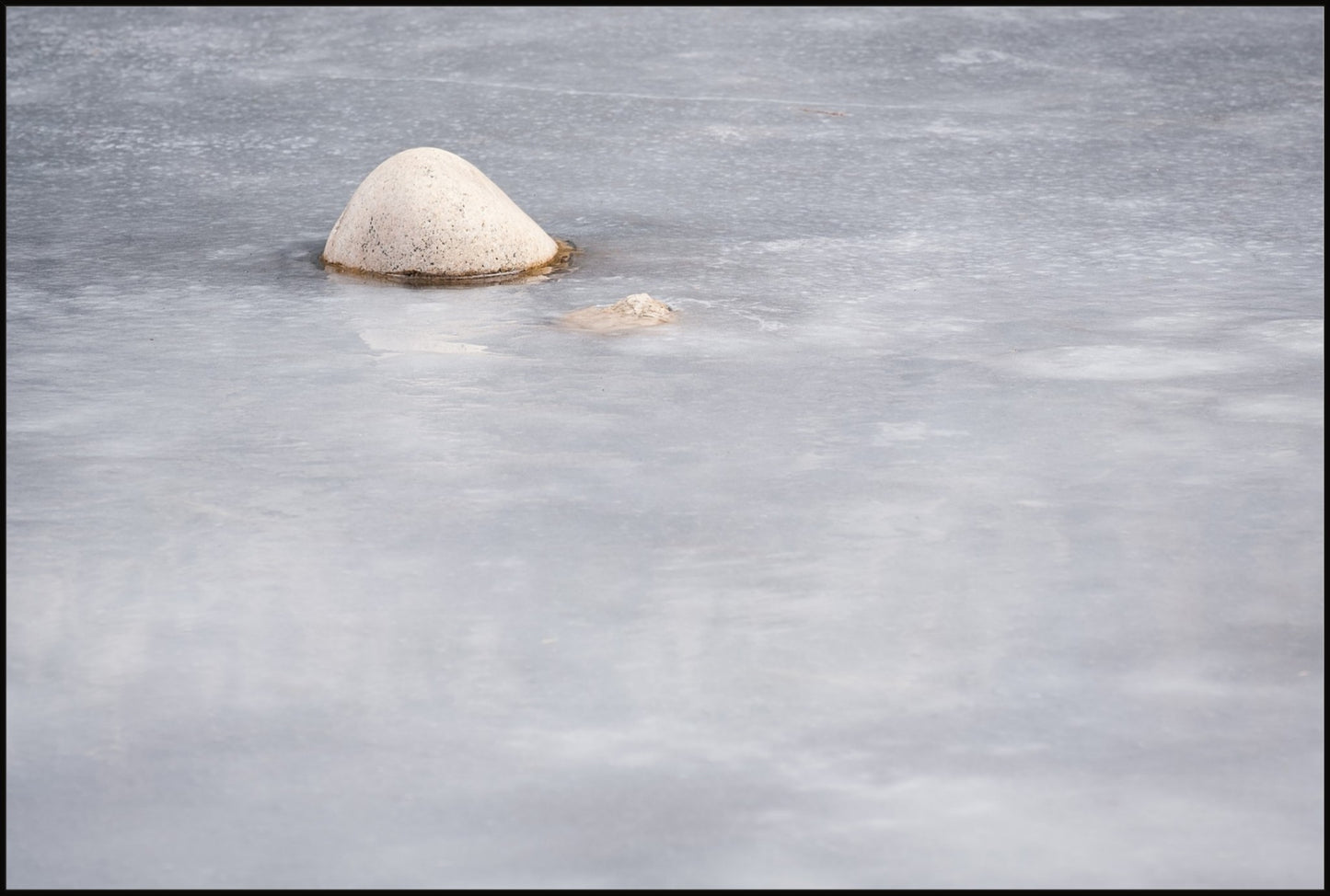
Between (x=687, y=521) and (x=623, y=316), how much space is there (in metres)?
1.72

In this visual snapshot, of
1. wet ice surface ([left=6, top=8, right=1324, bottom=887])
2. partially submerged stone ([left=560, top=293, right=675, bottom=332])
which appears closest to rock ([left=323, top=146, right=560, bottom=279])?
wet ice surface ([left=6, top=8, right=1324, bottom=887])

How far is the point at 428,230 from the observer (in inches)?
248

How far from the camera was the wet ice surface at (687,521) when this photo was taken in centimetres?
300

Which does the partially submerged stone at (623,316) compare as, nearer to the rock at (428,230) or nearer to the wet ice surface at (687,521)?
the wet ice surface at (687,521)

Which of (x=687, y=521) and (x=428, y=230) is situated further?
(x=428, y=230)

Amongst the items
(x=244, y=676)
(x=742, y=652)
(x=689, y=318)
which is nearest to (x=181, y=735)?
(x=244, y=676)

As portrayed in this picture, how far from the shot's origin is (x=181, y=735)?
3240 millimetres

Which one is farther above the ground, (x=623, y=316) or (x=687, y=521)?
(x=623, y=316)

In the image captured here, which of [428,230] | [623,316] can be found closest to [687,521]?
[623,316]

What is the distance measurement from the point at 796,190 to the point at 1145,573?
3876mm

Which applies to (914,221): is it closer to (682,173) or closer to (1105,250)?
(1105,250)

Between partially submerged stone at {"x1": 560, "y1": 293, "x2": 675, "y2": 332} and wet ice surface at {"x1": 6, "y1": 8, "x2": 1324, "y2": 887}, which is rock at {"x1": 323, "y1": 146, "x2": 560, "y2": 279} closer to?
wet ice surface at {"x1": 6, "y1": 8, "x2": 1324, "y2": 887}

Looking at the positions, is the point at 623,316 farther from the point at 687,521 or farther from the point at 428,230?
the point at 687,521

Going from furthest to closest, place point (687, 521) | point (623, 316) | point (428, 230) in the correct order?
point (428, 230) → point (623, 316) → point (687, 521)
